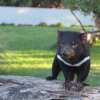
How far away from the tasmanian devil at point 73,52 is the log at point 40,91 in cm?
28

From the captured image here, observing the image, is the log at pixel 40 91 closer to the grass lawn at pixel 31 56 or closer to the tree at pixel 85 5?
the grass lawn at pixel 31 56

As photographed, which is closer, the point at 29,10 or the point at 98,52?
the point at 98,52

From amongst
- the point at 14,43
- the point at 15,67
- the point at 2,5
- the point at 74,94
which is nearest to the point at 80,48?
the point at 74,94

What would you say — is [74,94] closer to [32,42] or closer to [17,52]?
[17,52]

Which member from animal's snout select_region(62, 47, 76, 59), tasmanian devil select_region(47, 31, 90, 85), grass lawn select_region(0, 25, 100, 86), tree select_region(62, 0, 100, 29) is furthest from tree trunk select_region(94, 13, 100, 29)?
animal's snout select_region(62, 47, 76, 59)

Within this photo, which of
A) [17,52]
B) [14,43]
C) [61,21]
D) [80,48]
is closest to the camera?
[80,48]

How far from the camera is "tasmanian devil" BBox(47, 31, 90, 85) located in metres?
5.80

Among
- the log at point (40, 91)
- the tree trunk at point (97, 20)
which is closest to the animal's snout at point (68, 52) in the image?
the log at point (40, 91)

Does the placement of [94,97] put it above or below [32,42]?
above

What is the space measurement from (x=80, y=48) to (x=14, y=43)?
52.5 ft

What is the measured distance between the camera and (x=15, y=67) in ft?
44.7

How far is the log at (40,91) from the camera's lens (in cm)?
634

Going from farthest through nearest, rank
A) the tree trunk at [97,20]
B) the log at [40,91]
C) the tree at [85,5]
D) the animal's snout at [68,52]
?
1. the tree trunk at [97,20]
2. the tree at [85,5]
3. the log at [40,91]
4. the animal's snout at [68,52]

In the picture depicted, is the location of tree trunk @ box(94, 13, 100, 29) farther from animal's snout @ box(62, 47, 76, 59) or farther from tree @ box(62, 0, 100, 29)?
animal's snout @ box(62, 47, 76, 59)
